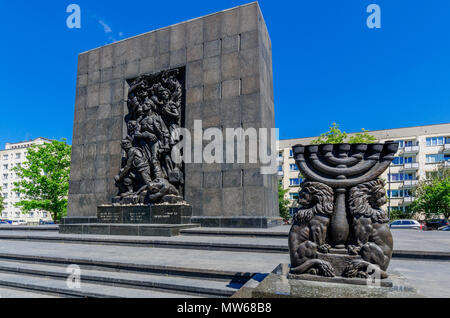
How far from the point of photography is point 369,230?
13.4 ft

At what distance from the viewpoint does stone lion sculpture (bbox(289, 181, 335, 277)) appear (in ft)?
13.8

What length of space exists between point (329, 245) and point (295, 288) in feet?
2.89

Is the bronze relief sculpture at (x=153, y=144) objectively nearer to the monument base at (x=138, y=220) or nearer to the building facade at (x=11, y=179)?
the monument base at (x=138, y=220)

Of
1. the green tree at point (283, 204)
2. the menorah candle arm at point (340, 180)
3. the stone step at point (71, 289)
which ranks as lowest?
the green tree at point (283, 204)

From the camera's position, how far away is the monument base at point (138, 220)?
1091 centimetres

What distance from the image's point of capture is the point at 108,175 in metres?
14.2

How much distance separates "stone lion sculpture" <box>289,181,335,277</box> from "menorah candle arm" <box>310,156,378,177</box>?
0.22 m

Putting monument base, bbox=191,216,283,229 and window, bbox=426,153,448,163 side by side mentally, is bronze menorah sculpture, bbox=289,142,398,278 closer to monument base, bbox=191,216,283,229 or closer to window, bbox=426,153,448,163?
monument base, bbox=191,216,283,229

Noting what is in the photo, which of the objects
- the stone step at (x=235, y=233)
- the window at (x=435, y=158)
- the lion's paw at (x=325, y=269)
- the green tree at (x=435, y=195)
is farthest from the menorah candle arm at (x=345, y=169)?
the window at (x=435, y=158)

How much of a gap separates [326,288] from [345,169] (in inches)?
64.6

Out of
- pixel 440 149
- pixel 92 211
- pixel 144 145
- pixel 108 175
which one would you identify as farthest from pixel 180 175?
pixel 440 149

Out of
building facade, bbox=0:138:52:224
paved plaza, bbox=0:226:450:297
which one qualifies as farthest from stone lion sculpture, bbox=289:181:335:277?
building facade, bbox=0:138:52:224

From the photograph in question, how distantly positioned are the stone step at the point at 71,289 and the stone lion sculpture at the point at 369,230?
3016 millimetres

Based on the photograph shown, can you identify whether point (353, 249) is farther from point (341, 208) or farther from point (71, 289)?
point (71, 289)
